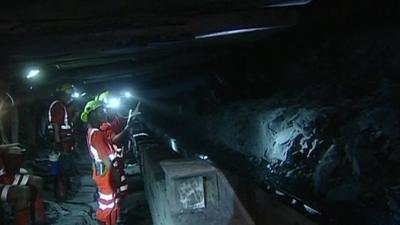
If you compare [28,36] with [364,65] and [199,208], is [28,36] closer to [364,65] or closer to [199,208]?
[199,208]

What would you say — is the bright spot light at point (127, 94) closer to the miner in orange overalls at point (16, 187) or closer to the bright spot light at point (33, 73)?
the bright spot light at point (33, 73)

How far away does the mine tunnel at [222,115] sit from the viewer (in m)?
3.38

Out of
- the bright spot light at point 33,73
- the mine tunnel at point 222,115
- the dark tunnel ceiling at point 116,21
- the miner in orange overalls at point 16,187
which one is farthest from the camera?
the bright spot light at point 33,73

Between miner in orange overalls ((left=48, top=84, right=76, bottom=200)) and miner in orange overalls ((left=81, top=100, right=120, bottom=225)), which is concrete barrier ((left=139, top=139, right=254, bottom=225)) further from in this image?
miner in orange overalls ((left=48, top=84, right=76, bottom=200))

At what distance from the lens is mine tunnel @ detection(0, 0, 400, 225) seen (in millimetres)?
3385

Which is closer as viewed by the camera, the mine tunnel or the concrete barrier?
the concrete barrier

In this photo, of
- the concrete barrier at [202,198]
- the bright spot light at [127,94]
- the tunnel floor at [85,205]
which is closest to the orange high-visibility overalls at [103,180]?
the tunnel floor at [85,205]

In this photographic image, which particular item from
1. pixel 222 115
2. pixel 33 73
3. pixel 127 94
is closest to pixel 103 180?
pixel 33 73

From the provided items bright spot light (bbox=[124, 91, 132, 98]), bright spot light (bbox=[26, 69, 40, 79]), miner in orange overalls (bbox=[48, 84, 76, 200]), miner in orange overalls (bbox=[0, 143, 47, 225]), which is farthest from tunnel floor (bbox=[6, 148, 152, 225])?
bright spot light (bbox=[124, 91, 132, 98])

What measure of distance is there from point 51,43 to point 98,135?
203cm

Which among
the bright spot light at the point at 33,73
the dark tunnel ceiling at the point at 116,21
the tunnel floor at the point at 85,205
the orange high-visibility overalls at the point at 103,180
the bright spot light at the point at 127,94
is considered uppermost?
→ the bright spot light at the point at 127,94

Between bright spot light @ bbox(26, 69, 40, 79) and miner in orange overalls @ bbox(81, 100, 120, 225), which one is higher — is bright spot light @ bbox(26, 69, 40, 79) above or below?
above

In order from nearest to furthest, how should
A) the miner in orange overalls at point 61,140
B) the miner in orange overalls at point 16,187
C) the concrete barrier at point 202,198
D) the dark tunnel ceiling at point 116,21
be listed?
the dark tunnel ceiling at point 116,21 < the concrete barrier at point 202,198 < the miner in orange overalls at point 16,187 < the miner in orange overalls at point 61,140

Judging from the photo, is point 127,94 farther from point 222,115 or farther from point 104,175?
point 104,175
